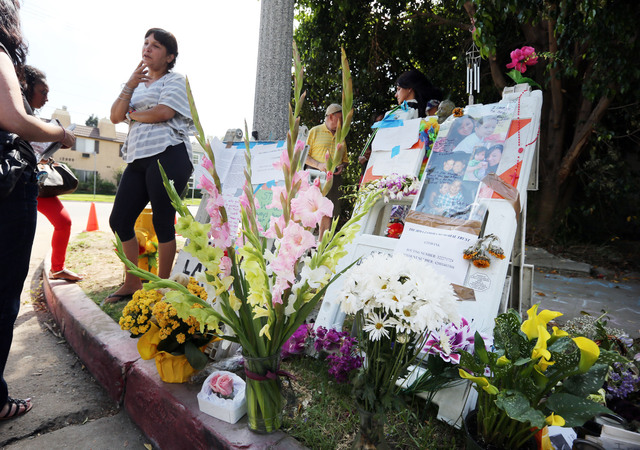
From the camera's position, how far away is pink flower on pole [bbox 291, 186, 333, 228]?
1.09 metres

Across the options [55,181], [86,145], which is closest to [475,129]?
[55,181]

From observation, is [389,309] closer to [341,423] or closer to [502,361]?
[502,361]

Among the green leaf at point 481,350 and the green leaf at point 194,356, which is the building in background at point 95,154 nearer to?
the green leaf at point 194,356

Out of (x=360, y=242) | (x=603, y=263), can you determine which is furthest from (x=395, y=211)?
(x=603, y=263)

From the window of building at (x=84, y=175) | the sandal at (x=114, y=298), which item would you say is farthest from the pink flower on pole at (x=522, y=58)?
the window of building at (x=84, y=175)

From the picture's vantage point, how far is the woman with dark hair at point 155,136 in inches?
100.0

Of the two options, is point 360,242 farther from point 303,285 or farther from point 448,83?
point 448,83

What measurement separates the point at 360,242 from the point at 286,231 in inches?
49.2

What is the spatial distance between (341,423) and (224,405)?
0.48m

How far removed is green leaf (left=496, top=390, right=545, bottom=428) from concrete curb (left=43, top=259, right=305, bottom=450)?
73 centimetres

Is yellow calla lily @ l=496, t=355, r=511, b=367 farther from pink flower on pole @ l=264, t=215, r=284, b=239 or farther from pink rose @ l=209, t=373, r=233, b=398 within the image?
pink rose @ l=209, t=373, r=233, b=398

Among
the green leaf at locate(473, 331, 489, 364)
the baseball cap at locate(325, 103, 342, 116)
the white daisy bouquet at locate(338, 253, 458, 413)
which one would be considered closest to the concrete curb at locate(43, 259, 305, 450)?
the white daisy bouquet at locate(338, 253, 458, 413)

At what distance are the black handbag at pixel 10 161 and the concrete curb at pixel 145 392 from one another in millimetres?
1038

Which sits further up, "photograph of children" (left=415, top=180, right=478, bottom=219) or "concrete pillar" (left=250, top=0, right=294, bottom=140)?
"concrete pillar" (left=250, top=0, right=294, bottom=140)
